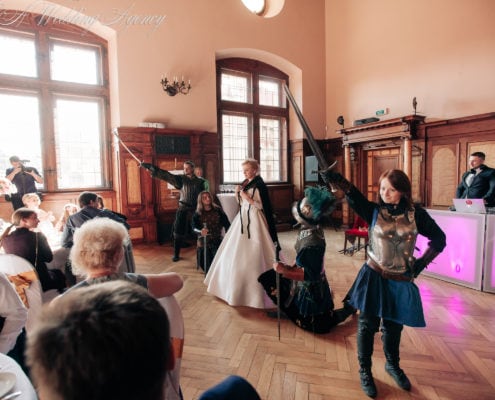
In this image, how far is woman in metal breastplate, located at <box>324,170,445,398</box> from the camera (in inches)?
72.9

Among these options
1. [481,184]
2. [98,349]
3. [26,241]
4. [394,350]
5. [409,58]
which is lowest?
[394,350]

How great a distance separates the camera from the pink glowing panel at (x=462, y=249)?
3.59 metres

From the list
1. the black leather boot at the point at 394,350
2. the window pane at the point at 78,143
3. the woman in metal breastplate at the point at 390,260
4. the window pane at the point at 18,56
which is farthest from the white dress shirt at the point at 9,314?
the window pane at the point at 18,56

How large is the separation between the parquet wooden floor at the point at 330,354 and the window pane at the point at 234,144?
184 inches

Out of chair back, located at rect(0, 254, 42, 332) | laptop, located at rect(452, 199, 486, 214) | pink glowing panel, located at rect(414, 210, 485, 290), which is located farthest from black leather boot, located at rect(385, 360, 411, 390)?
laptop, located at rect(452, 199, 486, 214)

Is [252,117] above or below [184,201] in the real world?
above

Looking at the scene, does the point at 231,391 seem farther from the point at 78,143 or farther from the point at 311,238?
the point at 78,143

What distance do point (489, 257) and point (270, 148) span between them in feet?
18.9

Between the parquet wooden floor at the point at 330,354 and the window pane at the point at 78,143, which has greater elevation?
the window pane at the point at 78,143

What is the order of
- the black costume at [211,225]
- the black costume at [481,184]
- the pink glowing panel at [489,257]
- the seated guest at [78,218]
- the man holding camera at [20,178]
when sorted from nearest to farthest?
1. the seated guest at [78,218]
2. the pink glowing panel at [489,257]
3. the black costume at [211,225]
4. the black costume at [481,184]
5. the man holding camera at [20,178]

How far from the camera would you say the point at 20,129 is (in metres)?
5.73

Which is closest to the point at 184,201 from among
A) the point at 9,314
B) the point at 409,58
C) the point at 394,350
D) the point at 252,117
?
the point at 252,117

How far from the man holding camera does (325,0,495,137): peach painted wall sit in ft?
22.2

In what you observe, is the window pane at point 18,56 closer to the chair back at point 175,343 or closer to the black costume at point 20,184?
the black costume at point 20,184
